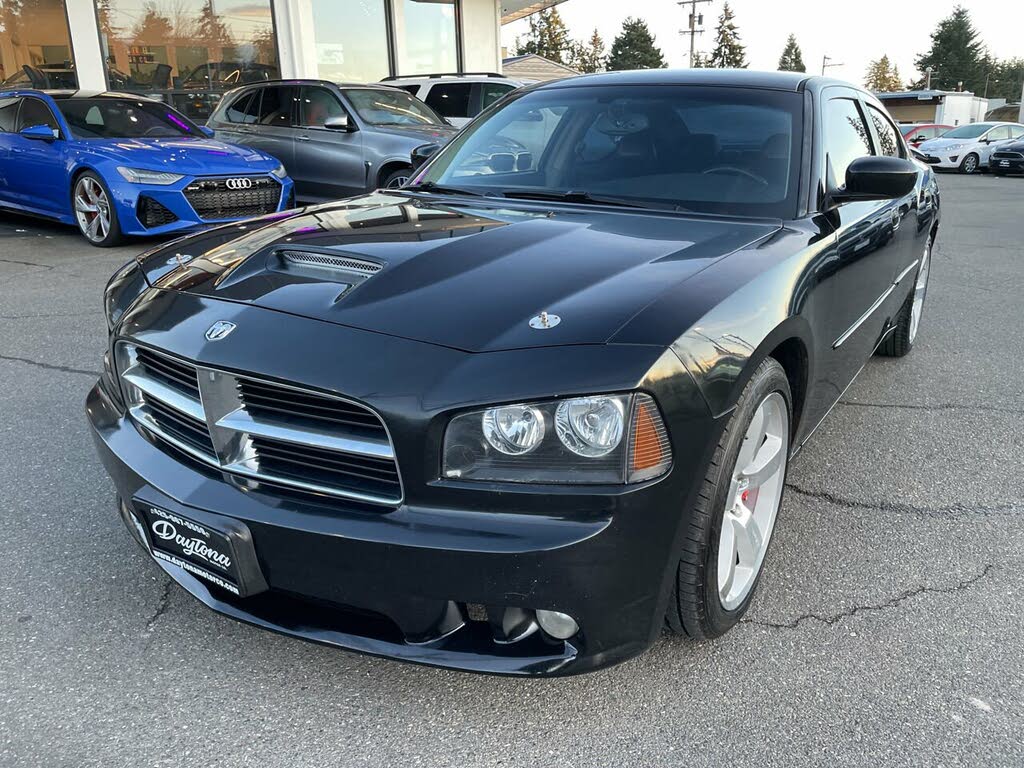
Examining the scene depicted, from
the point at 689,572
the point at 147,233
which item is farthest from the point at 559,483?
the point at 147,233

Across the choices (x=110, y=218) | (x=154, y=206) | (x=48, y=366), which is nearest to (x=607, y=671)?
(x=48, y=366)

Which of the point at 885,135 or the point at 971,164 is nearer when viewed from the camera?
the point at 885,135

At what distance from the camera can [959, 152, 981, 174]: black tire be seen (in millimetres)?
23000

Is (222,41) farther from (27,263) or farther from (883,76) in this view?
(883,76)

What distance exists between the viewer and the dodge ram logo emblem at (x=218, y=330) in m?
2.05

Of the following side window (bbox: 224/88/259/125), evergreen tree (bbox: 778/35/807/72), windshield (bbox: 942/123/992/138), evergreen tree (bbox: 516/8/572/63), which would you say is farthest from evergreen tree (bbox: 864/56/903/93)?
side window (bbox: 224/88/259/125)

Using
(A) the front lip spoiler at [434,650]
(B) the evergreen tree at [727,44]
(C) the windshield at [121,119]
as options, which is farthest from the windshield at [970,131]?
(B) the evergreen tree at [727,44]

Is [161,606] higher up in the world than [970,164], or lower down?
higher up

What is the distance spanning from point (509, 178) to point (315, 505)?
1854 mm

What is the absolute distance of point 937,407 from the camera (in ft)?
13.8

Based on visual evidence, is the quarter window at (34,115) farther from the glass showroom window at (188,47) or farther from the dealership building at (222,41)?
the glass showroom window at (188,47)

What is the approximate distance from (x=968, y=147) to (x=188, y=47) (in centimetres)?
1946

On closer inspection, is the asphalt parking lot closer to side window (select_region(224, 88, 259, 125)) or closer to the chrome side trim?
the chrome side trim

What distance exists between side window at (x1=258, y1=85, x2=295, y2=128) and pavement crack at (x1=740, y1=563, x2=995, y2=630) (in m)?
8.92
